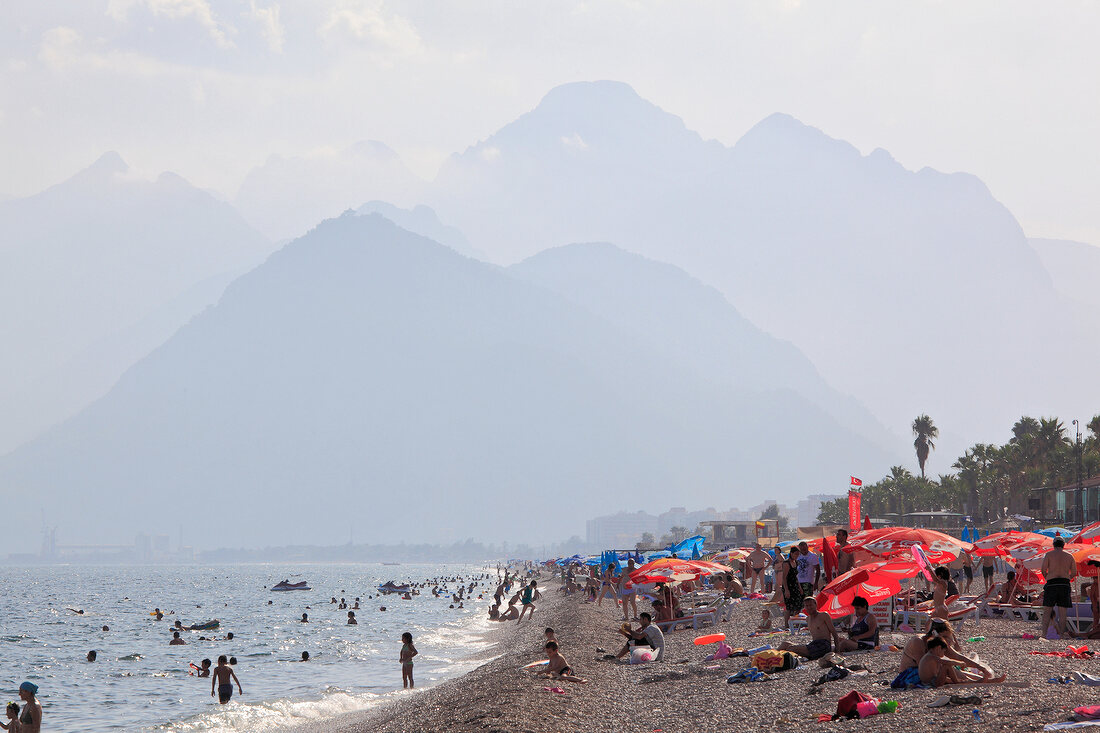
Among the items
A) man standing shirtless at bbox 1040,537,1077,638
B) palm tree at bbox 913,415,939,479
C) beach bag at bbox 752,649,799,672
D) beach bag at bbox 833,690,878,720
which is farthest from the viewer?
palm tree at bbox 913,415,939,479

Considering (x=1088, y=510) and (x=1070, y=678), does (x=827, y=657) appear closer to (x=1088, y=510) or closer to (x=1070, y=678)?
(x=1070, y=678)

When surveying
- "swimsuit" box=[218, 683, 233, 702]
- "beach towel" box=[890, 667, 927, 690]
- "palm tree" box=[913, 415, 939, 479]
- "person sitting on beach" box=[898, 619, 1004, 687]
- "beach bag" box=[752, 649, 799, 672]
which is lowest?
"swimsuit" box=[218, 683, 233, 702]

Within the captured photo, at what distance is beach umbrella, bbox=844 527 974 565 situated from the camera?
23.1 m

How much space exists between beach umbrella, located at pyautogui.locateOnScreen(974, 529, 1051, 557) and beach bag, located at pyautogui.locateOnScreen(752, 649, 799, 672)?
9304mm

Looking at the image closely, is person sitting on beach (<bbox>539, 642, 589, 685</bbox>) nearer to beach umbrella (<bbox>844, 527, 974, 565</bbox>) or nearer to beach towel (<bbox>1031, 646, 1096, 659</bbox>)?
beach umbrella (<bbox>844, 527, 974, 565</bbox>)

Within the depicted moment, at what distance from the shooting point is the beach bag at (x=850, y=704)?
42.0ft

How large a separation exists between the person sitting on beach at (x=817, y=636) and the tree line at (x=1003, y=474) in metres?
47.9

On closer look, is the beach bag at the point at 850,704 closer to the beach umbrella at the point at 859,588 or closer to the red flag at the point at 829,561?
the beach umbrella at the point at 859,588

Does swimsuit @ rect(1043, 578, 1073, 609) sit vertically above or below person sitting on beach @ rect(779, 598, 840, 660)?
above

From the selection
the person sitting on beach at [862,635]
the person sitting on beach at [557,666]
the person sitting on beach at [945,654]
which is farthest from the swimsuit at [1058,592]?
the person sitting on beach at [557,666]

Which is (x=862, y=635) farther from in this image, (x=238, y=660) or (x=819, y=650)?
(x=238, y=660)

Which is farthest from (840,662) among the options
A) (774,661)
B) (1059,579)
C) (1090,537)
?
(1090,537)

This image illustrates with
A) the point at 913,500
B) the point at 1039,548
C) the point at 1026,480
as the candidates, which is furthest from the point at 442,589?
the point at 1039,548

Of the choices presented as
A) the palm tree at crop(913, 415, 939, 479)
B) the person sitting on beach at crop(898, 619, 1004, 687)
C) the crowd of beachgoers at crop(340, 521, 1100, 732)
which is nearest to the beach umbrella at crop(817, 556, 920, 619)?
the crowd of beachgoers at crop(340, 521, 1100, 732)
